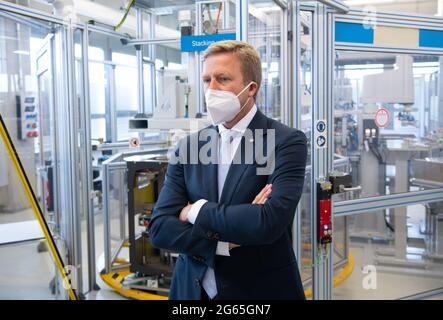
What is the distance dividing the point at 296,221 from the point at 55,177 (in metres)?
1.93

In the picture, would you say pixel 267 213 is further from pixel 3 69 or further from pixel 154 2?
pixel 154 2

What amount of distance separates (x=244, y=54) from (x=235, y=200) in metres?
0.47

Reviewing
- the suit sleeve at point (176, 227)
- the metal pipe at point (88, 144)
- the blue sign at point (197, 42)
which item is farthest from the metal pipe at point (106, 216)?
the suit sleeve at point (176, 227)

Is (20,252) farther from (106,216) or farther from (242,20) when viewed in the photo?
(242,20)

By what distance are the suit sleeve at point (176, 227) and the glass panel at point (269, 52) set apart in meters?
0.97

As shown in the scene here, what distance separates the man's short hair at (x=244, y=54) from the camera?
1475mm

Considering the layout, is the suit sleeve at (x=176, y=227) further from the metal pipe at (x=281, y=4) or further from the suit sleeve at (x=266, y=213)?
the metal pipe at (x=281, y=4)

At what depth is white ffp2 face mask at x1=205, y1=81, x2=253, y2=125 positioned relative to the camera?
1.50 m

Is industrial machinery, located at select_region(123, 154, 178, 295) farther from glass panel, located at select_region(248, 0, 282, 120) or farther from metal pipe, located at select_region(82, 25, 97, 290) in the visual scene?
glass panel, located at select_region(248, 0, 282, 120)

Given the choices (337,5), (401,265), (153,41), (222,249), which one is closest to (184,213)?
(222,249)

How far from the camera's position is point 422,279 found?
399 centimetres

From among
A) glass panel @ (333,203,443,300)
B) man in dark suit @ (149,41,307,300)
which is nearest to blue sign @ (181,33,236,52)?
man in dark suit @ (149,41,307,300)
